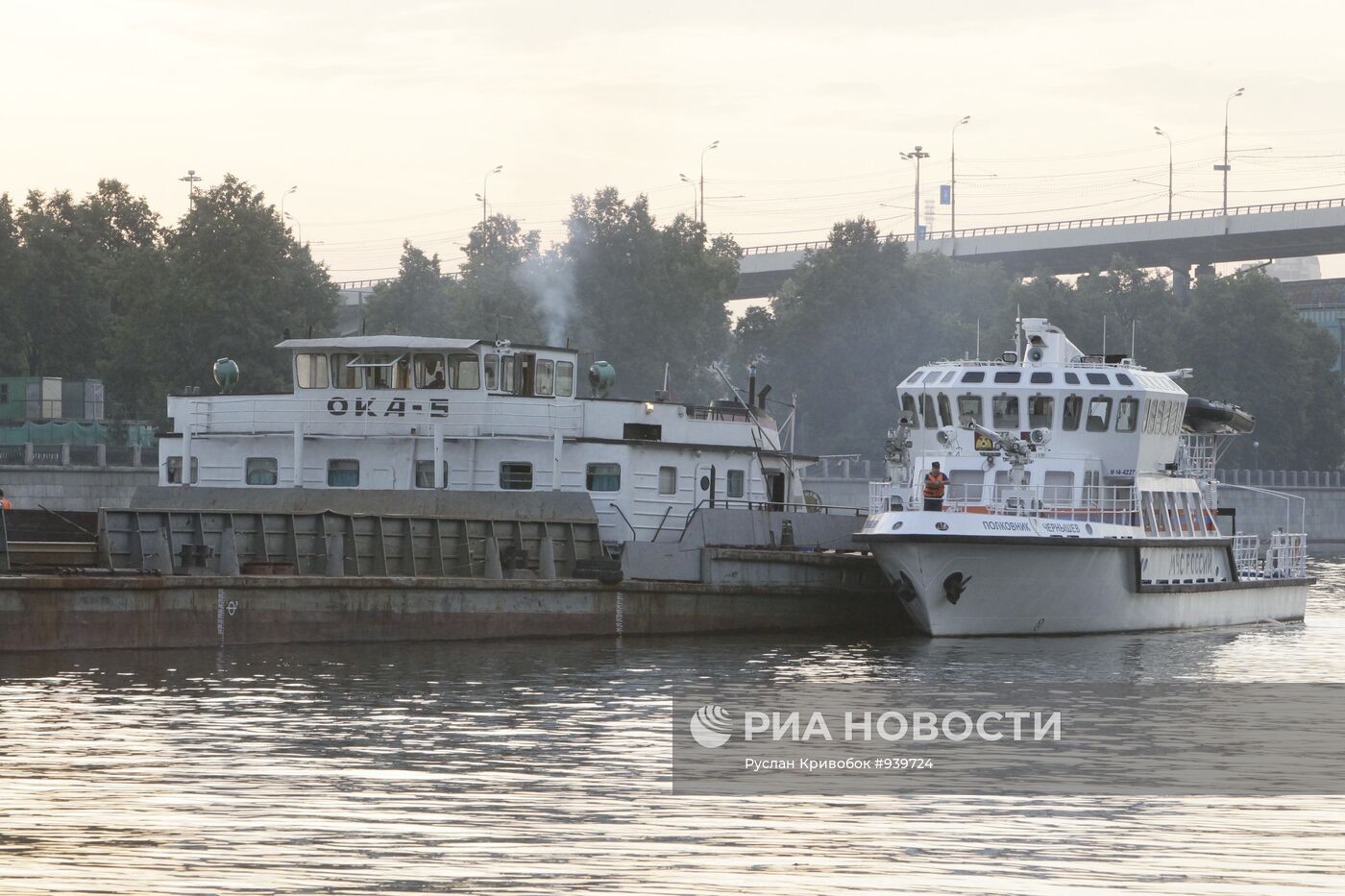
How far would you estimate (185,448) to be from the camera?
3759 centimetres

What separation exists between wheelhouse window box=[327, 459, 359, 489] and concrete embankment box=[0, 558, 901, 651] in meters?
5.35

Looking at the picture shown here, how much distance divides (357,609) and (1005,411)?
47.7 feet

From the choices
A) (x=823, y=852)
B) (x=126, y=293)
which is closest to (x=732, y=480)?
(x=823, y=852)

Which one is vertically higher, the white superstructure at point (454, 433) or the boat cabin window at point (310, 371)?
the boat cabin window at point (310, 371)

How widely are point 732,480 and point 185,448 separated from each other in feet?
36.2

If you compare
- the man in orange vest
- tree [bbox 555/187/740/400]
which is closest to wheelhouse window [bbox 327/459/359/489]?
the man in orange vest

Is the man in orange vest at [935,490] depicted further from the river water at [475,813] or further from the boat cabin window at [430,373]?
the river water at [475,813]

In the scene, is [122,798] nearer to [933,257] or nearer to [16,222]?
[16,222]

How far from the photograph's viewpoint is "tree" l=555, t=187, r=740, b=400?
337 feet

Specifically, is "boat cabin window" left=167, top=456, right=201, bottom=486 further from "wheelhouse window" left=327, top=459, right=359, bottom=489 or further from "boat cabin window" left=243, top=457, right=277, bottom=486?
"wheelhouse window" left=327, top=459, right=359, bottom=489

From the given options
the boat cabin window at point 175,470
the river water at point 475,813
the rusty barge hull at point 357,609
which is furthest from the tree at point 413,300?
the river water at point 475,813

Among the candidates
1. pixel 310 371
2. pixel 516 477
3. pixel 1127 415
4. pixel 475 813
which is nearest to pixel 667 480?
pixel 516 477

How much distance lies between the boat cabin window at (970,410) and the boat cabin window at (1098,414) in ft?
7.19

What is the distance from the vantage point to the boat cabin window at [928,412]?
131 feet
